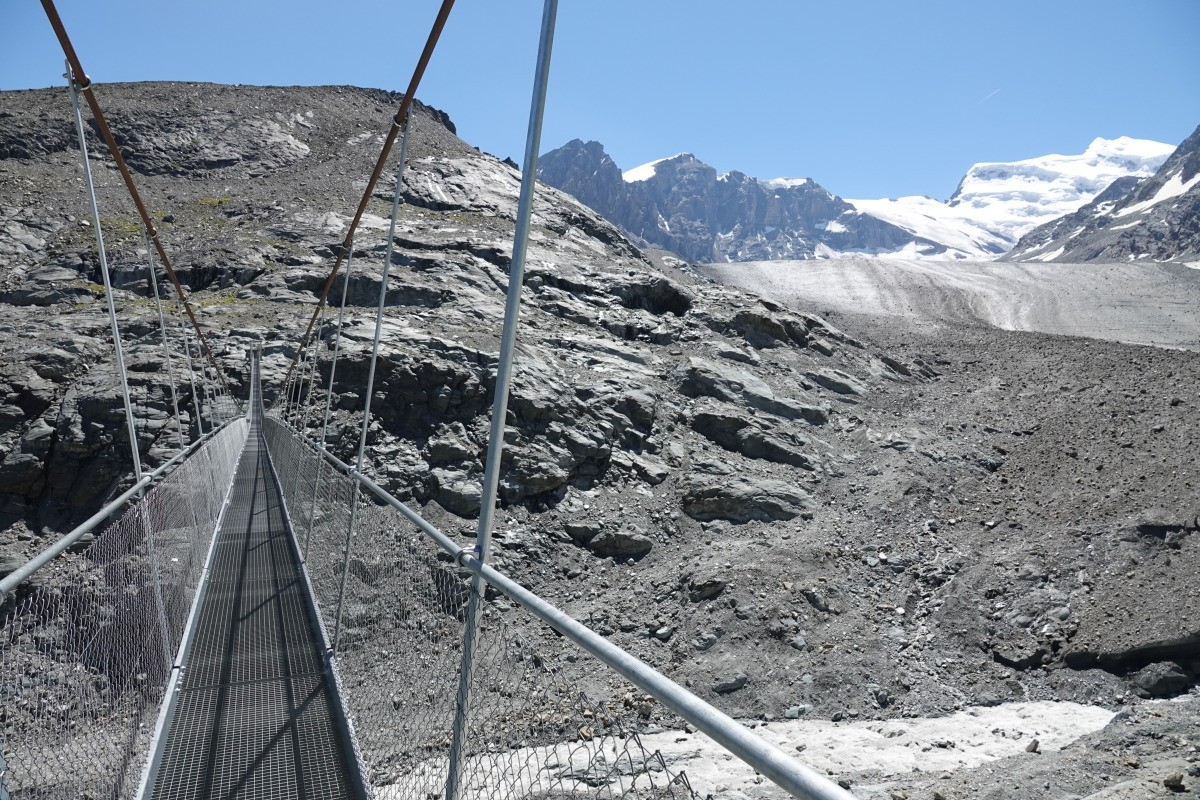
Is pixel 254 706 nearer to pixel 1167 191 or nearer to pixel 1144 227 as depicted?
pixel 1144 227

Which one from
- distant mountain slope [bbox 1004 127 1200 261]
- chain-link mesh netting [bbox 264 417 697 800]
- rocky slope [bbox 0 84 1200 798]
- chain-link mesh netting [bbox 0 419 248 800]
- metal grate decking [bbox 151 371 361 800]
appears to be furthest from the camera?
distant mountain slope [bbox 1004 127 1200 261]

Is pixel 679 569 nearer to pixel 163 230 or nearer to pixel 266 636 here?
pixel 266 636

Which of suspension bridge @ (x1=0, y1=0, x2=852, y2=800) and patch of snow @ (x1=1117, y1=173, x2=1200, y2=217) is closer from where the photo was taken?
suspension bridge @ (x1=0, y1=0, x2=852, y2=800)

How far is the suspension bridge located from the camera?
215 cm

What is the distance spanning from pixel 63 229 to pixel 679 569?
26.3 metres

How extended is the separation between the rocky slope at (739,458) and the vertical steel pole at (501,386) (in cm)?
213

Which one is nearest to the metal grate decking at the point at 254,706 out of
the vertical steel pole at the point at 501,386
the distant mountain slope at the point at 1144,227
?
the vertical steel pole at the point at 501,386

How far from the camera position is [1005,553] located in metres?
12.0

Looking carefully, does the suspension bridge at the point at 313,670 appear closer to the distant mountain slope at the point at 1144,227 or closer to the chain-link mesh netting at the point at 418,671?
the chain-link mesh netting at the point at 418,671

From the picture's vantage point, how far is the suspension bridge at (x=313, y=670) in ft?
7.04

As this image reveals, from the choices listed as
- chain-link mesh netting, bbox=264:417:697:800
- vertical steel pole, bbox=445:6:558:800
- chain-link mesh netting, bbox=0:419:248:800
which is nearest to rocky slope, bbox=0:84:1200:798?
chain-link mesh netting, bbox=264:417:697:800

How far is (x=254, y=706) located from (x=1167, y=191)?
121 metres

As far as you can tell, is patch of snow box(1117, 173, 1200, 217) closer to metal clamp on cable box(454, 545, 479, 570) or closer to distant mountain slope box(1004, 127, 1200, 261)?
distant mountain slope box(1004, 127, 1200, 261)

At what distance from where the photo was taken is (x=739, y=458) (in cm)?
1588
